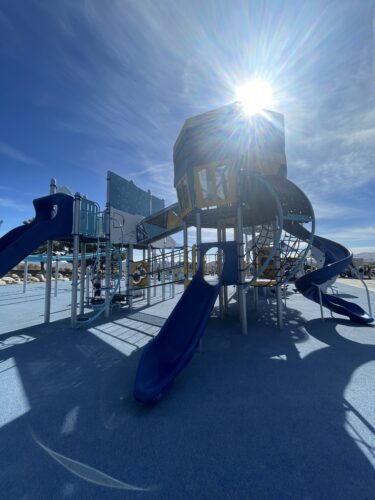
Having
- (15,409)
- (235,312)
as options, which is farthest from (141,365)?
(235,312)

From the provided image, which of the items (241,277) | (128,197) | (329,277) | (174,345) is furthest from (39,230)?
(329,277)

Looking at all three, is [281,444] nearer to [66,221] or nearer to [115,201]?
[66,221]

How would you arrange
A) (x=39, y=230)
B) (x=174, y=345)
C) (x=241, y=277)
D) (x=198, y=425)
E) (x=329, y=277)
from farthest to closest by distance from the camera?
1. (x=329, y=277)
2. (x=39, y=230)
3. (x=241, y=277)
4. (x=174, y=345)
5. (x=198, y=425)

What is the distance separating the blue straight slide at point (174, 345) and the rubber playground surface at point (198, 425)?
0.78ft

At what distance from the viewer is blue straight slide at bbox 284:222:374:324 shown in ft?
21.8

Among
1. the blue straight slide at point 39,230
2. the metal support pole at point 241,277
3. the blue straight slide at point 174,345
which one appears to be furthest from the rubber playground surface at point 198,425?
the blue straight slide at point 39,230

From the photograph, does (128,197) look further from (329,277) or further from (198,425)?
(198,425)

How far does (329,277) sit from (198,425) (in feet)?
20.3

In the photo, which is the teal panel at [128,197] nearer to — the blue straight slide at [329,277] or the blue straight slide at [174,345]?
the blue straight slide at [174,345]

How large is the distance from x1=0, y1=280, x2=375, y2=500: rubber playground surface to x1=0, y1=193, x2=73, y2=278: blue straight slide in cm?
259

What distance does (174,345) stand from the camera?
4.07 m

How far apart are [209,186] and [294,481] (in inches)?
225

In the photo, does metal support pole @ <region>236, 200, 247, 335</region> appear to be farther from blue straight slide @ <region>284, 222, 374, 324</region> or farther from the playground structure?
blue straight slide @ <region>284, 222, 374, 324</region>

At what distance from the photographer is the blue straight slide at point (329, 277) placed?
21.8ft
